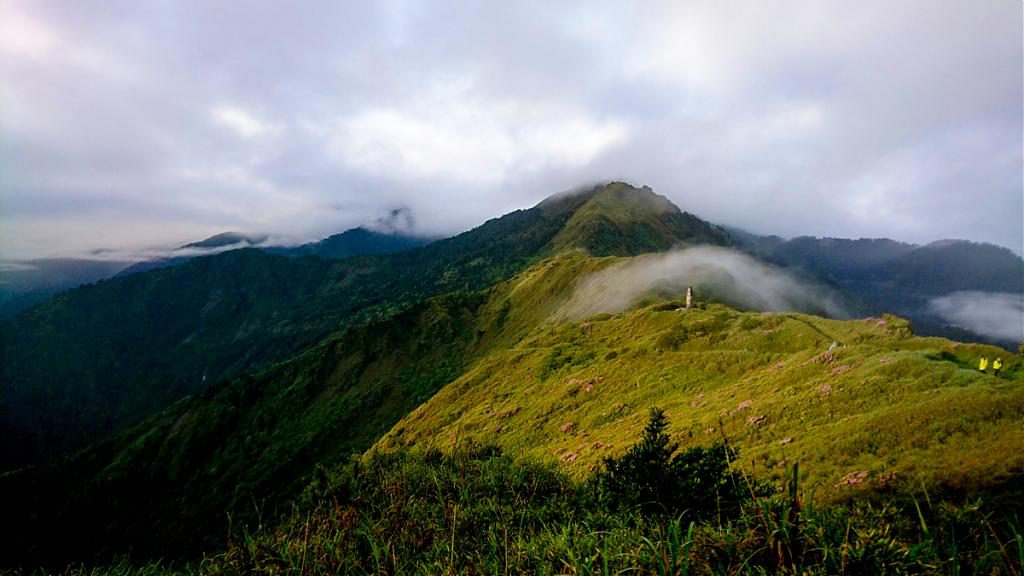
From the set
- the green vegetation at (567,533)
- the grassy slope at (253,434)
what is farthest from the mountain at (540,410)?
the green vegetation at (567,533)

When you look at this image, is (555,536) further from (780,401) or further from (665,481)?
(780,401)

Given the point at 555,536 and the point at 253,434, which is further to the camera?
the point at 253,434

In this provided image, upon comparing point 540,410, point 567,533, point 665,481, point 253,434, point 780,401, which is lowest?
point 253,434

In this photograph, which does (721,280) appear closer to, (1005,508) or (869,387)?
(869,387)

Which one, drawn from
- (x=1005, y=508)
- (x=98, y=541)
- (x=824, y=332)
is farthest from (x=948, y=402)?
(x=98, y=541)

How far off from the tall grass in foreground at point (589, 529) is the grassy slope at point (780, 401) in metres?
2.48

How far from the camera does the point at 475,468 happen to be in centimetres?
1208

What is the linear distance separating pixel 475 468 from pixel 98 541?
15530 centimetres

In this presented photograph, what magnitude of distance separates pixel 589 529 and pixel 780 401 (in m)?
28.4

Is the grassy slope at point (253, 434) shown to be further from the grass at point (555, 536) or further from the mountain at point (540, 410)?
Result: the grass at point (555, 536)

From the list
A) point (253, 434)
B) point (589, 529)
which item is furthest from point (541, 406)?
point (253, 434)

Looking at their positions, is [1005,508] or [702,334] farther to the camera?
[702,334]

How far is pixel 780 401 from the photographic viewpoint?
98.6 feet

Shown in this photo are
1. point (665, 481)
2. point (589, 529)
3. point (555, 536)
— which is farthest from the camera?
point (665, 481)
